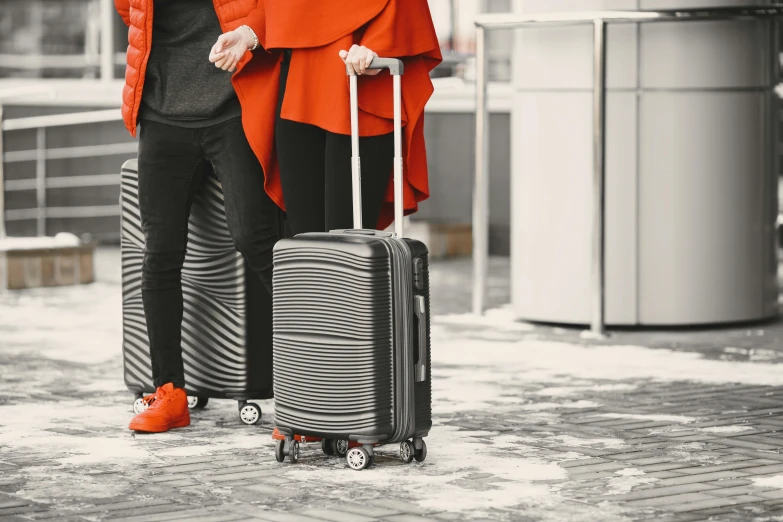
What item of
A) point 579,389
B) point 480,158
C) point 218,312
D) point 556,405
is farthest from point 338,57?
point 480,158

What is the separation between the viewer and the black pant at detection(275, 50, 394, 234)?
450 centimetres

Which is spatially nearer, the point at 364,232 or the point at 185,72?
the point at 364,232

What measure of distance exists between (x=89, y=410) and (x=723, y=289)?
365 centimetres

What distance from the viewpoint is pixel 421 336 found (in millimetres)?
4270

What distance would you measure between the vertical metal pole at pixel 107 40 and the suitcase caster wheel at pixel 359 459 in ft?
33.3

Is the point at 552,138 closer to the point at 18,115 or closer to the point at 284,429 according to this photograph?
the point at 284,429

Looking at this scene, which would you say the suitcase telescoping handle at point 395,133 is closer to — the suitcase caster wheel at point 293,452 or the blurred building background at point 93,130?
the suitcase caster wheel at point 293,452

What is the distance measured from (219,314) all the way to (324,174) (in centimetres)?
80

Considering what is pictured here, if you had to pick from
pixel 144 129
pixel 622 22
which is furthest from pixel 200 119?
pixel 622 22

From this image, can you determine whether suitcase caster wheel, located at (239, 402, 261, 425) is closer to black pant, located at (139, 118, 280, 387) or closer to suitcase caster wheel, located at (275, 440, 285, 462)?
black pant, located at (139, 118, 280, 387)

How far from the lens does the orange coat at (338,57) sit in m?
4.41

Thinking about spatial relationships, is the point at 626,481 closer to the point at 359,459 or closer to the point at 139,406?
the point at 359,459

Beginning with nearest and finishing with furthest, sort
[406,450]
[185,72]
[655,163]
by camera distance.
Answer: [406,450]
[185,72]
[655,163]

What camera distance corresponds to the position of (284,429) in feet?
14.3
